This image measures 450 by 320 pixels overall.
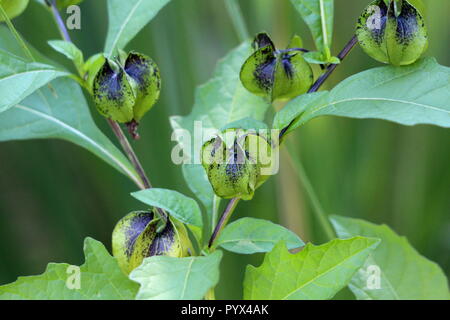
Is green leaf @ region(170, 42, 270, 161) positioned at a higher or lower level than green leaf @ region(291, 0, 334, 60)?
lower

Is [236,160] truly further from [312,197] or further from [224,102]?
[312,197]

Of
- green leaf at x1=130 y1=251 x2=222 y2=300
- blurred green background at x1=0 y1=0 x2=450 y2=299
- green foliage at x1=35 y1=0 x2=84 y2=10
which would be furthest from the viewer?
blurred green background at x1=0 y1=0 x2=450 y2=299

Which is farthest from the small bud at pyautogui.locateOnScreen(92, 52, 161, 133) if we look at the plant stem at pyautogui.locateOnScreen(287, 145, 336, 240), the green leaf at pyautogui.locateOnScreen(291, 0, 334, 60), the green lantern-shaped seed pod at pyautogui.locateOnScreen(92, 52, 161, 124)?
the plant stem at pyautogui.locateOnScreen(287, 145, 336, 240)

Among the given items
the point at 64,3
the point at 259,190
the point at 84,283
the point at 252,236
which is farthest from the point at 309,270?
the point at 259,190

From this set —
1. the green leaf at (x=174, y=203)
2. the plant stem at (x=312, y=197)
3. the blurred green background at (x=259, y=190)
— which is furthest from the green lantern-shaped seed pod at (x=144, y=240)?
the blurred green background at (x=259, y=190)

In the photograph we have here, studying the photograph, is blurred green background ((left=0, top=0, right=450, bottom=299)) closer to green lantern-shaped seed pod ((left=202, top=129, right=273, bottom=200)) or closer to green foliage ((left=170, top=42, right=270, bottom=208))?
green foliage ((left=170, top=42, right=270, bottom=208))

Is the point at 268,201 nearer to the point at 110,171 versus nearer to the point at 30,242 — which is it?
the point at 110,171
